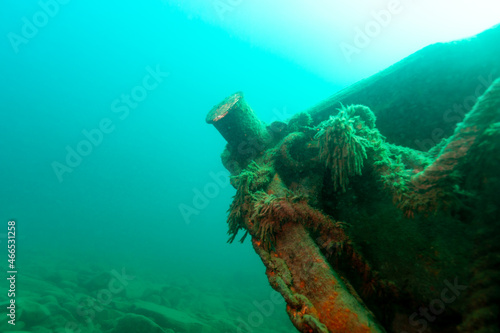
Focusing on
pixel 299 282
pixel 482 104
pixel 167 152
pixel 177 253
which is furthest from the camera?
pixel 167 152

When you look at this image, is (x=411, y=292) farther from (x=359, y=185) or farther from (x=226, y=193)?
(x=226, y=193)

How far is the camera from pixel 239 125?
511cm

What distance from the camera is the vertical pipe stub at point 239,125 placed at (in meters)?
5.03

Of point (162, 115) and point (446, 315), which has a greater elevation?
point (162, 115)

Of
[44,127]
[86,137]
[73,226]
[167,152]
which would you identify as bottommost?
[73,226]

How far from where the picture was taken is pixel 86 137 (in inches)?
4213

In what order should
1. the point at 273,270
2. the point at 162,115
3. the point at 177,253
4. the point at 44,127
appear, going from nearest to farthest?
1. the point at 273,270
2. the point at 177,253
3. the point at 44,127
4. the point at 162,115

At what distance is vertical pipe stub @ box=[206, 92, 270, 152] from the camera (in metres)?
5.03

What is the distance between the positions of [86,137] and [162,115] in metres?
41.3

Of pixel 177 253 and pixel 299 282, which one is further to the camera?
pixel 177 253

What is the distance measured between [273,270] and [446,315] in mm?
1888

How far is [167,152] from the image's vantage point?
124m

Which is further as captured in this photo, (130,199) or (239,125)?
(130,199)

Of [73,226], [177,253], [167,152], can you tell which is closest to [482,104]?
[177,253]
